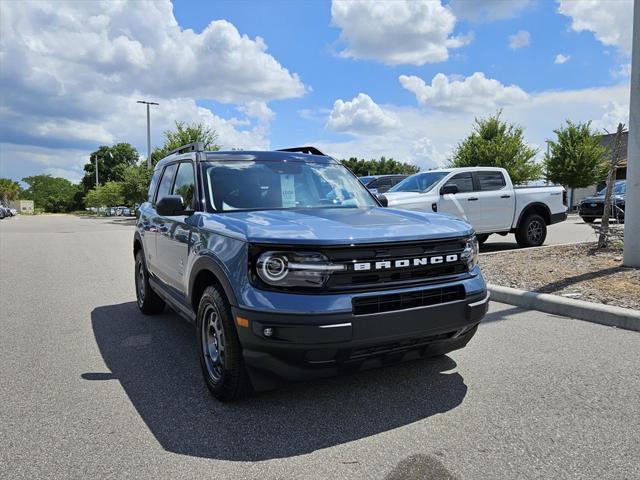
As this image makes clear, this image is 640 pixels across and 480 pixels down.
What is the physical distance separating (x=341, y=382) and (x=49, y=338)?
3.34 meters

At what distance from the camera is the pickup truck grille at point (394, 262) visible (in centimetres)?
306

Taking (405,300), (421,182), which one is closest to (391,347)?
(405,300)

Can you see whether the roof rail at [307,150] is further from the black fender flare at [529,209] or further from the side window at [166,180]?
the black fender flare at [529,209]

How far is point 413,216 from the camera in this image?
3.83m

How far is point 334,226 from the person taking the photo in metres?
3.33

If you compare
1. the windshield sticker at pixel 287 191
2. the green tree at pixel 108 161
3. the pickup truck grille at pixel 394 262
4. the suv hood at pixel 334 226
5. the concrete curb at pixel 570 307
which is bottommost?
the concrete curb at pixel 570 307

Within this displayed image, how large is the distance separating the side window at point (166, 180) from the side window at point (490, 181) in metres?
7.68

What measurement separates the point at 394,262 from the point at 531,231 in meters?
9.42

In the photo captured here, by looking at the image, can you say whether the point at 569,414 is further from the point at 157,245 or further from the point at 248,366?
the point at 157,245

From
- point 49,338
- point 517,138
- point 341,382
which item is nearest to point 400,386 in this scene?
point 341,382

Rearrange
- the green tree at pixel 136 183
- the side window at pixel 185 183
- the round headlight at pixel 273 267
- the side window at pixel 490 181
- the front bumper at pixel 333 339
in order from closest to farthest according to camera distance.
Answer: the front bumper at pixel 333 339 → the round headlight at pixel 273 267 → the side window at pixel 185 183 → the side window at pixel 490 181 → the green tree at pixel 136 183

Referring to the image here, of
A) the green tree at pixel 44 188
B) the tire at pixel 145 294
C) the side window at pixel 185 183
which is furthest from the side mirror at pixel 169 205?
the green tree at pixel 44 188

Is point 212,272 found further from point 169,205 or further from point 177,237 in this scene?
point 177,237

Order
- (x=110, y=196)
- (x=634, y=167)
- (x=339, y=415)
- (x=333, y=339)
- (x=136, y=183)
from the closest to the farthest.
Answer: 1. (x=333, y=339)
2. (x=339, y=415)
3. (x=634, y=167)
4. (x=136, y=183)
5. (x=110, y=196)
